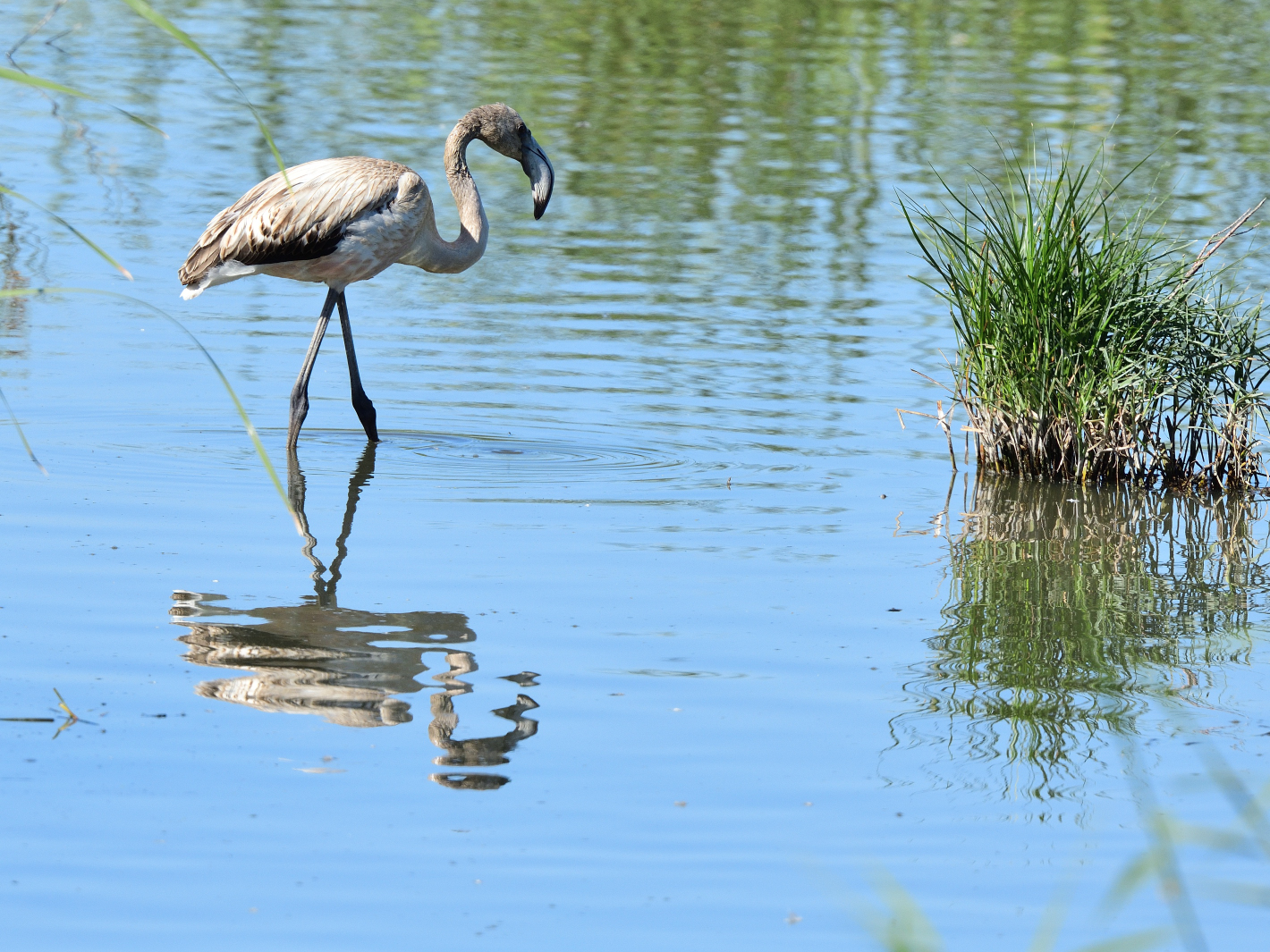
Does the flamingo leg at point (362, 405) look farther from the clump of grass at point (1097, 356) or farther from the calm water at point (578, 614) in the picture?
the clump of grass at point (1097, 356)

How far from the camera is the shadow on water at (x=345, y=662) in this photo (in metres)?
4.88

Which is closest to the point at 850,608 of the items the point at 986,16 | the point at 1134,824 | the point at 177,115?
the point at 1134,824

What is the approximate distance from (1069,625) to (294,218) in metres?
3.92

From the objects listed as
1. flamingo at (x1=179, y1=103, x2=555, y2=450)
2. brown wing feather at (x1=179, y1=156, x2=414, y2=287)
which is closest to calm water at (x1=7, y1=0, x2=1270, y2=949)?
flamingo at (x1=179, y1=103, x2=555, y2=450)

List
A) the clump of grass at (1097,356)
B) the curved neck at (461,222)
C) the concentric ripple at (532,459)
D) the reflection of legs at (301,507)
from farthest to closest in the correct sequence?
the curved neck at (461,222)
the concentric ripple at (532,459)
the clump of grass at (1097,356)
the reflection of legs at (301,507)

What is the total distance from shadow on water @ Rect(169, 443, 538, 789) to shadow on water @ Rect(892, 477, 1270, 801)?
3.97ft

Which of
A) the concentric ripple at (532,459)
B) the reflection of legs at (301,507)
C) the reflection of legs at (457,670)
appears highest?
the reflection of legs at (457,670)

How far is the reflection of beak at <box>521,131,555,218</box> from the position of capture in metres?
9.05

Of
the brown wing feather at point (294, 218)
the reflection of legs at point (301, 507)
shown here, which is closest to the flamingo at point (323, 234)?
the brown wing feather at point (294, 218)

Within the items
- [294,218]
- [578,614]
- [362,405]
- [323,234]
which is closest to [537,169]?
[323,234]

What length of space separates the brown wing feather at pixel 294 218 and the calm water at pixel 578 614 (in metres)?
0.82

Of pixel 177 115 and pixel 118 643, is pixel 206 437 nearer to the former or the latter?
pixel 118 643

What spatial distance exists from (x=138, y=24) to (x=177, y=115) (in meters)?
6.04

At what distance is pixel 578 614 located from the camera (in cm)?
592
